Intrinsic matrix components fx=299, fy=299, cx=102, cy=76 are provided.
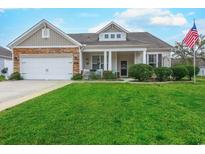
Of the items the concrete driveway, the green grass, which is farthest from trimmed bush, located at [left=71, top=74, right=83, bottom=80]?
the green grass

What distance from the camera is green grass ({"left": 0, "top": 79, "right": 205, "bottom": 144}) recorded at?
5.75 m

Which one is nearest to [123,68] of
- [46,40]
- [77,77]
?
[77,77]

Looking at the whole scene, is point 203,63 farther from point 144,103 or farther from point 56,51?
point 144,103

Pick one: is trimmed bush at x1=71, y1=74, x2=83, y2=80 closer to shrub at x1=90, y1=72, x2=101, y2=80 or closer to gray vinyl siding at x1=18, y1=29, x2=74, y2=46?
shrub at x1=90, y1=72, x2=101, y2=80

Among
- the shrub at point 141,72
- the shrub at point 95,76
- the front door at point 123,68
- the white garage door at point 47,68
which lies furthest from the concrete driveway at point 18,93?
the front door at point 123,68

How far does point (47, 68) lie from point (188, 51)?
87.0ft

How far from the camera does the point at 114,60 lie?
86.1 feet

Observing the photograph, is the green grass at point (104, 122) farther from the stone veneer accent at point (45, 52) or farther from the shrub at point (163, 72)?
the stone veneer accent at point (45, 52)

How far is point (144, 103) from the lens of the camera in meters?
9.65

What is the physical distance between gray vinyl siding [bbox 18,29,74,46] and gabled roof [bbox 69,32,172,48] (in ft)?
7.37

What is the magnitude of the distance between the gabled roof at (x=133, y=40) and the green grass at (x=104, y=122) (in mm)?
14788

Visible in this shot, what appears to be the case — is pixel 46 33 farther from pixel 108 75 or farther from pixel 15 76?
pixel 108 75
